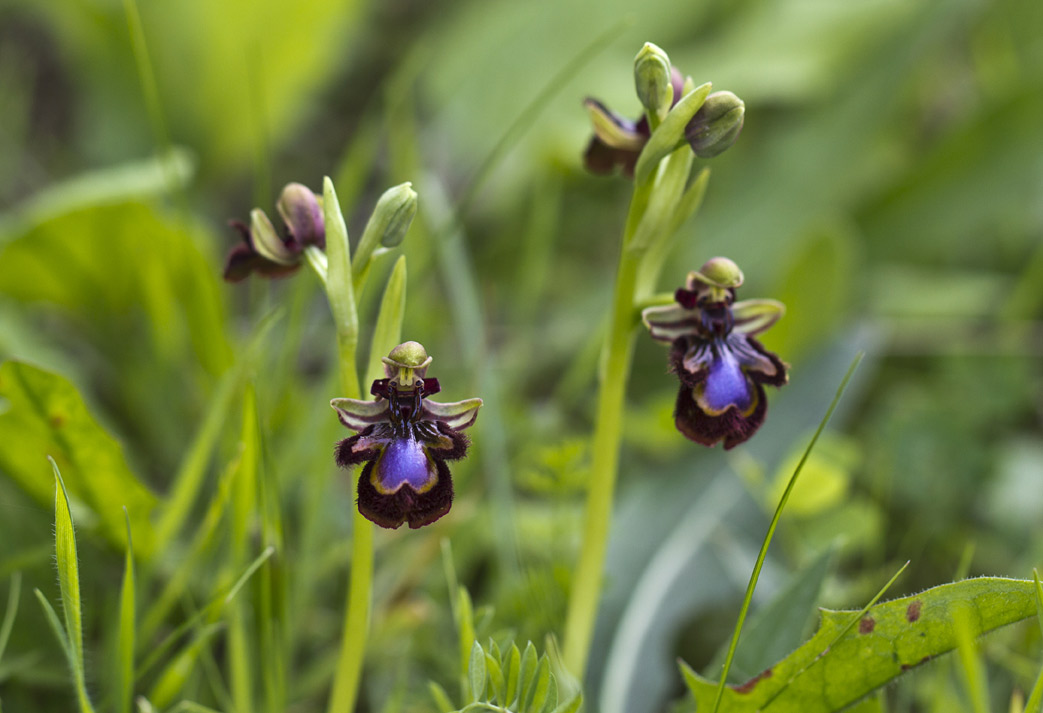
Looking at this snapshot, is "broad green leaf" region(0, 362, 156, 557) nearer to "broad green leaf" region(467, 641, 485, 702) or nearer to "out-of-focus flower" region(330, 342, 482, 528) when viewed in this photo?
"out-of-focus flower" region(330, 342, 482, 528)

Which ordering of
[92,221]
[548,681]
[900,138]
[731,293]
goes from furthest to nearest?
[900,138], [92,221], [731,293], [548,681]

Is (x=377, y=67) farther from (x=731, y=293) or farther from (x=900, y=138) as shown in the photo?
(x=731, y=293)

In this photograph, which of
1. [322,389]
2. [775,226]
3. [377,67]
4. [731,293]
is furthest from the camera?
[377,67]

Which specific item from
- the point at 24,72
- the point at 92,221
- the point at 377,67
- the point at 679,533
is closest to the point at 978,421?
the point at 679,533

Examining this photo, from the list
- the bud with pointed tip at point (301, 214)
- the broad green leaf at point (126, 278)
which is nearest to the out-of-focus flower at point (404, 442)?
the bud with pointed tip at point (301, 214)

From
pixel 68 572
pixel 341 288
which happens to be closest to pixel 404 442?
pixel 341 288

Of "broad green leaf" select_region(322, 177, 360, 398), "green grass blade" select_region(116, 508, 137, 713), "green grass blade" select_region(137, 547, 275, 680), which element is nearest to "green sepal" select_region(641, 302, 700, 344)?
"broad green leaf" select_region(322, 177, 360, 398)

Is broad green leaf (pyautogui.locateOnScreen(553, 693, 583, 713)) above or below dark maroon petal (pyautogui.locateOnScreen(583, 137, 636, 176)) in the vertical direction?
below
